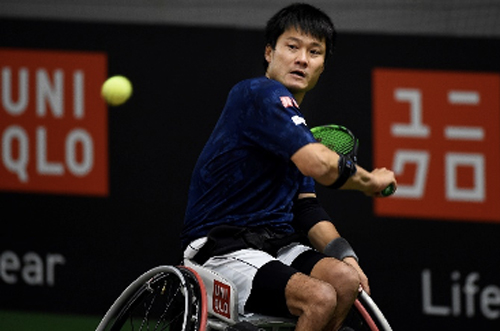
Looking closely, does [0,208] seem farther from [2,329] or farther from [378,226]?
[378,226]

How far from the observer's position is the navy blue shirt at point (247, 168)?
396 cm

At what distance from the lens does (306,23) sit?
14.1ft

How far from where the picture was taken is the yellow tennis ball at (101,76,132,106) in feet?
20.9

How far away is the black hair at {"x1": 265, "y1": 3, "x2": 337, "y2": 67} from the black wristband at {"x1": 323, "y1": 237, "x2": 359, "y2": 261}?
718 mm

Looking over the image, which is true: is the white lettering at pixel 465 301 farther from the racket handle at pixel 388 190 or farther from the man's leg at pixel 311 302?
the man's leg at pixel 311 302

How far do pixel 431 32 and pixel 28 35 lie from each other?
226 centimetres

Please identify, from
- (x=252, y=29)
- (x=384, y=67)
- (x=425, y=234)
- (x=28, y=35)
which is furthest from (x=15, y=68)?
(x=425, y=234)

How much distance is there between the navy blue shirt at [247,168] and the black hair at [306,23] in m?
0.35

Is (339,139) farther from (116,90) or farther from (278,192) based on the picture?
(116,90)

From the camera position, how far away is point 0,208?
628cm

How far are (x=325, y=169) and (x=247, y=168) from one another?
13.4 inches

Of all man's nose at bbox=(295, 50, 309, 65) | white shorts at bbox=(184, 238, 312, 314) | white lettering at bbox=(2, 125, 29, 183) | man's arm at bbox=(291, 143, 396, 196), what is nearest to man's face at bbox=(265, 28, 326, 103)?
man's nose at bbox=(295, 50, 309, 65)

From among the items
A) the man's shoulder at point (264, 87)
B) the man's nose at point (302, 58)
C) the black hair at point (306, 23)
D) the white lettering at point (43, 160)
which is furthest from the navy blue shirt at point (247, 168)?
the white lettering at point (43, 160)

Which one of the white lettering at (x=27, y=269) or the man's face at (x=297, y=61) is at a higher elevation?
the man's face at (x=297, y=61)
